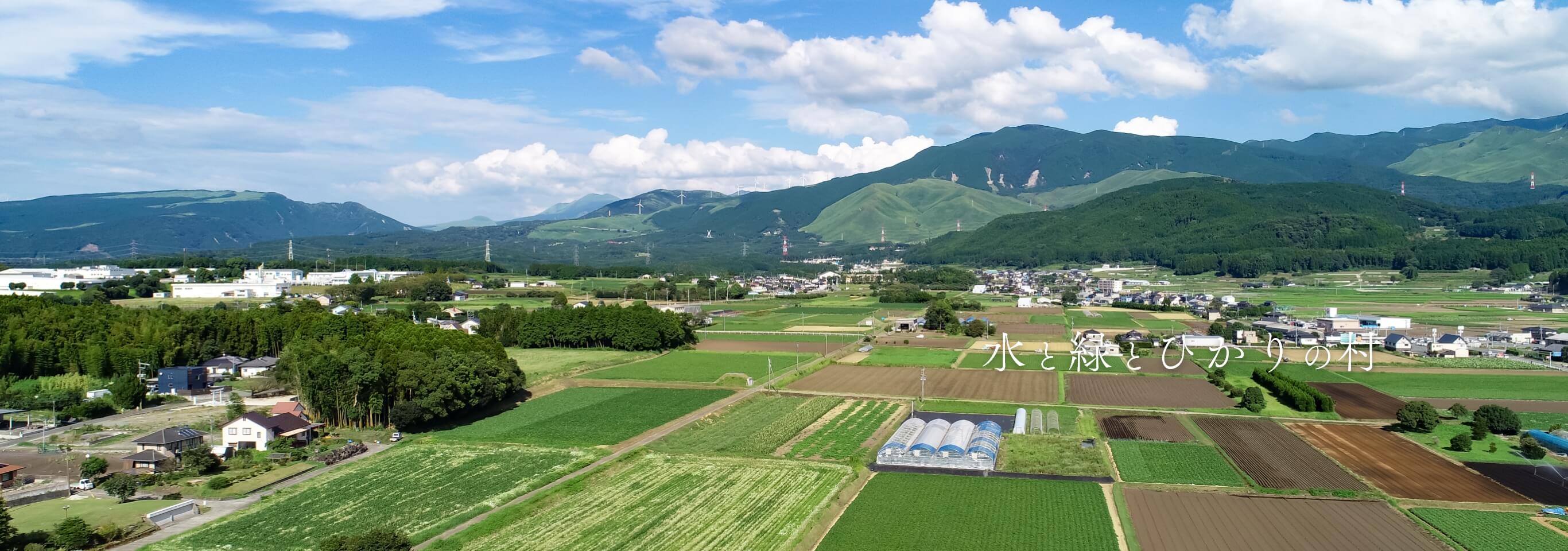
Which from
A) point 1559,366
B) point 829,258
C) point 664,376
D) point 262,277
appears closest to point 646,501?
point 664,376

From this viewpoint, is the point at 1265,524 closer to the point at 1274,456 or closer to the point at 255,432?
the point at 1274,456

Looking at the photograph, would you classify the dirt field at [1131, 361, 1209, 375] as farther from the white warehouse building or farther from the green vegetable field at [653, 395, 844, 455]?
the white warehouse building

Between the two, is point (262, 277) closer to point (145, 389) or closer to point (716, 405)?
point (145, 389)

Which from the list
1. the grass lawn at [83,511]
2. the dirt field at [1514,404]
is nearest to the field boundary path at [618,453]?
the grass lawn at [83,511]

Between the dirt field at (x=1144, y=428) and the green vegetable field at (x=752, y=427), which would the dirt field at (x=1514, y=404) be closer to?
the dirt field at (x=1144, y=428)

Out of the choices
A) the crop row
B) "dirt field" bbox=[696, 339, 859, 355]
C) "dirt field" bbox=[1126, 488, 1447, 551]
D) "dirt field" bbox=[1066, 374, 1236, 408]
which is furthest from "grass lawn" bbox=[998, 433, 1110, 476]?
"dirt field" bbox=[696, 339, 859, 355]

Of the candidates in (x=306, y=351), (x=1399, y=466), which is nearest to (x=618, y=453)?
(x=306, y=351)

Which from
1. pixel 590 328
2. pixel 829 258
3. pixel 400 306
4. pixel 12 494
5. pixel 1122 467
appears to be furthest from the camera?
pixel 829 258

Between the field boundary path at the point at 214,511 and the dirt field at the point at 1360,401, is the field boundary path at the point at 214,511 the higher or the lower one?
the higher one
